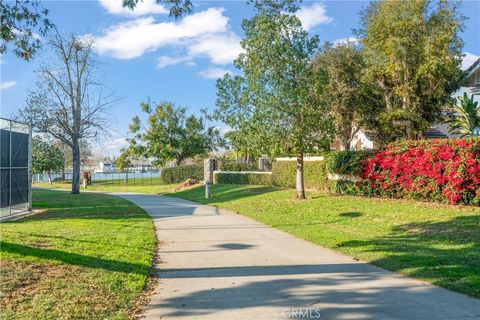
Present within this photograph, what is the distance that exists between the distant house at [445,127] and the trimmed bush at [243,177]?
6810 mm

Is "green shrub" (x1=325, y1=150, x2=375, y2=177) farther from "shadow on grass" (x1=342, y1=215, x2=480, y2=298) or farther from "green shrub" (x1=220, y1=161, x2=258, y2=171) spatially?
"green shrub" (x1=220, y1=161, x2=258, y2=171)

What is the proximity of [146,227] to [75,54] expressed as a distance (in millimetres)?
21954

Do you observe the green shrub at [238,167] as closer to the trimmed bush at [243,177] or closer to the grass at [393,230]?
the trimmed bush at [243,177]

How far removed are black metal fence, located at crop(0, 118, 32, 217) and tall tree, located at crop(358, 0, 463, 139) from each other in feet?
53.8

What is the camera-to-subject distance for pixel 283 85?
1780 cm

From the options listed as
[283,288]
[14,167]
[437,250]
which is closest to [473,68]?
[437,250]

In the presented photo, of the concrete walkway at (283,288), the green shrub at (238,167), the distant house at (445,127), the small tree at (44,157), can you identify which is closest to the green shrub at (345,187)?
the distant house at (445,127)

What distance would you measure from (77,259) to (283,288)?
365cm

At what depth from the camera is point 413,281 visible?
650 cm

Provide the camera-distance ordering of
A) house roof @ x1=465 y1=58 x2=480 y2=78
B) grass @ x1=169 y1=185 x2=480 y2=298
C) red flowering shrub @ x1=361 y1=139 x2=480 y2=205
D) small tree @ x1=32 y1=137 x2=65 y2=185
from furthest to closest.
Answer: small tree @ x1=32 y1=137 x2=65 y2=185
house roof @ x1=465 y1=58 x2=480 y2=78
red flowering shrub @ x1=361 y1=139 x2=480 y2=205
grass @ x1=169 y1=185 x2=480 y2=298

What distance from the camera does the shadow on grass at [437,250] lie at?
6.60 m

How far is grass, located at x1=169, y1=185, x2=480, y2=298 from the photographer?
23.7 ft

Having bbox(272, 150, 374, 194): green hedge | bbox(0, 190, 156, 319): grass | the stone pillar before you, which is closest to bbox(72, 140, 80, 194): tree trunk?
the stone pillar

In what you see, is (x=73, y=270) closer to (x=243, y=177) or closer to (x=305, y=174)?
(x=305, y=174)
